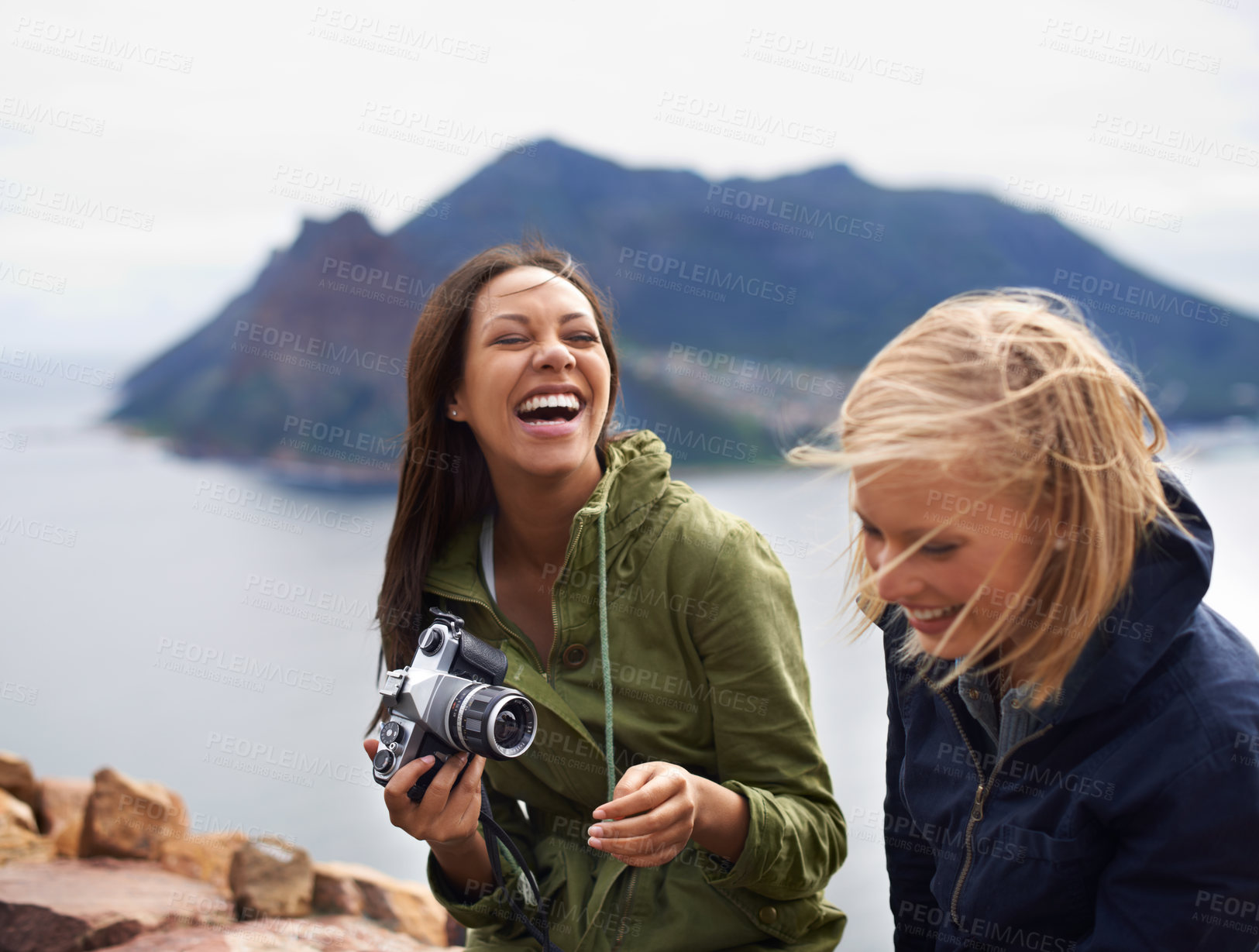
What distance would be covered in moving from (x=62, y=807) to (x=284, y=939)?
2.95 feet

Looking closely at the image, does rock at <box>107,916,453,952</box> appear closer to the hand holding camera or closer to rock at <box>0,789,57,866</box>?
rock at <box>0,789,57,866</box>

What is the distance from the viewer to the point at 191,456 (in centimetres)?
618

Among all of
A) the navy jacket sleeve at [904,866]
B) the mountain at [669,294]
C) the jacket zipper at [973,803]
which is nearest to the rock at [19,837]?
the navy jacket sleeve at [904,866]

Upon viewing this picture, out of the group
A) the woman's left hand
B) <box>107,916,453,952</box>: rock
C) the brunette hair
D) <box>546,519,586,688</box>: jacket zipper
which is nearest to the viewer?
the woman's left hand

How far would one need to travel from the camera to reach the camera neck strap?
126 cm

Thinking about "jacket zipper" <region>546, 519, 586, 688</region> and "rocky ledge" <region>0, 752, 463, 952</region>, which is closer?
"jacket zipper" <region>546, 519, 586, 688</region>

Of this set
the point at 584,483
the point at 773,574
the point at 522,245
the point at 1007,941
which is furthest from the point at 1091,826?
the point at 522,245

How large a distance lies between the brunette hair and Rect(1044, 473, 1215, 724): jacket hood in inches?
30.0

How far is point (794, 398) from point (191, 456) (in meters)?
3.79

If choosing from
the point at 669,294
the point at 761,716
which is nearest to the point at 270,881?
the point at 761,716

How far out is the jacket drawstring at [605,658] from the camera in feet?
4.18

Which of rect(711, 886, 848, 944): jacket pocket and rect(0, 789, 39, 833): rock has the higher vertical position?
rect(711, 886, 848, 944): jacket pocket

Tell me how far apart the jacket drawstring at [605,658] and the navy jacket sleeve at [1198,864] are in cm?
60

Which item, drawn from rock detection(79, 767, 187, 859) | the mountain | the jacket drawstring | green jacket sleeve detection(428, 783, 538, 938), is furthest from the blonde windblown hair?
the mountain
